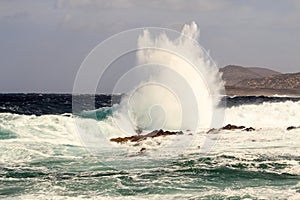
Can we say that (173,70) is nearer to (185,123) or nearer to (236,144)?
(185,123)

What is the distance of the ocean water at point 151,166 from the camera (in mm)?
16531

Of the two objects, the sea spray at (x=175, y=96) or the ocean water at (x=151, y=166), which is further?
the sea spray at (x=175, y=96)

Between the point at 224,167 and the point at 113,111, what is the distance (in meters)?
26.0

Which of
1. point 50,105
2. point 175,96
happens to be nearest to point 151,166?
point 175,96

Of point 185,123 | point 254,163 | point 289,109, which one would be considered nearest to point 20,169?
point 254,163

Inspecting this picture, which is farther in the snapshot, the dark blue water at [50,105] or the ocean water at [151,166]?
the dark blue water at [50,105]

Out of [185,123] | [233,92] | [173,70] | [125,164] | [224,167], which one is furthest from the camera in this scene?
[233,92]

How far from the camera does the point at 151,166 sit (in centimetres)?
2150

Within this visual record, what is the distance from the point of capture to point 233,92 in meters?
190

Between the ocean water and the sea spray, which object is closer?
the ocean water

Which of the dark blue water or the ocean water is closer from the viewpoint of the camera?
the ocean water

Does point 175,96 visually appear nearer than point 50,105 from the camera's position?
Yes

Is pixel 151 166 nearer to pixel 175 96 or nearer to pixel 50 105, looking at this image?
pixel 175 96

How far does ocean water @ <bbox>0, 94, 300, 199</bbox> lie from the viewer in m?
16.5
